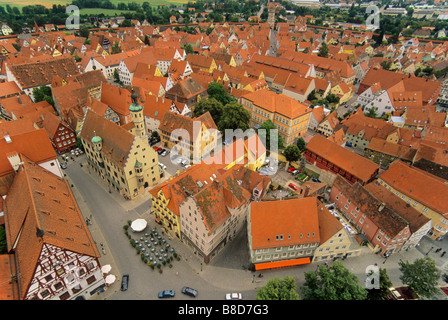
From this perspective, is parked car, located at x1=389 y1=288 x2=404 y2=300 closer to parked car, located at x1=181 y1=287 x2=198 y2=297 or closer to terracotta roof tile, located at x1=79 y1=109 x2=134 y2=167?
parked car, located at x1=181 y1=287 x2=198 y2=297

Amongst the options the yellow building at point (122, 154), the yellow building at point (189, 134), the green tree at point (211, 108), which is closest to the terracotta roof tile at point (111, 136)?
the yellow building at point (122, 154)

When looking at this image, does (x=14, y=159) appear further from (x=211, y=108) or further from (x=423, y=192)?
(x=423, y=192)

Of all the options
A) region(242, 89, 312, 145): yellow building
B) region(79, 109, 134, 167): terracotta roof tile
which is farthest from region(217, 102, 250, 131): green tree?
region(79, 109, 134, 167): terracotta roof tile

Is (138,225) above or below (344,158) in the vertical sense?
below

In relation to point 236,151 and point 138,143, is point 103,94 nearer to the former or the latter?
point 138,143

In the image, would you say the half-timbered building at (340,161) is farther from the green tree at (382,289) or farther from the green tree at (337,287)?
the green tree at (337,287)

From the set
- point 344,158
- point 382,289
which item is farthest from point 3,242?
point 344,158
